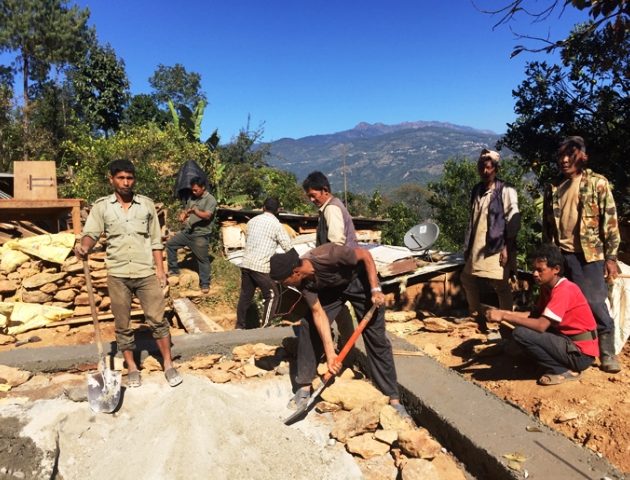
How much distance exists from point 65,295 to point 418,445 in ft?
15.1

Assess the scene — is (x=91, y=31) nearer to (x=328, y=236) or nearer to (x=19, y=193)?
(x=19, y=193)

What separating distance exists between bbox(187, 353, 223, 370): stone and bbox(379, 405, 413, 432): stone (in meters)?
1.71

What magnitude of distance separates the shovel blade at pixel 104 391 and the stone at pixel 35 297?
9.17 feet

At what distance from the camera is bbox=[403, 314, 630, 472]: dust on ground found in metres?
2.49

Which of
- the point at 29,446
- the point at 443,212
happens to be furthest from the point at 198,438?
the point at 443,212

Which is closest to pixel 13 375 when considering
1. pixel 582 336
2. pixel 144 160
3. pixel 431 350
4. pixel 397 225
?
pixel 431 350

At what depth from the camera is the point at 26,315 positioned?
4.96 meters

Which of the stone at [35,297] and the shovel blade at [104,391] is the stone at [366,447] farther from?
Result: the stone at [35,297]

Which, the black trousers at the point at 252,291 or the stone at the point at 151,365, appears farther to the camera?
the black trousers at the point at 252,291

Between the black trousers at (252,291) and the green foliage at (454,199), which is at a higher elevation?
the green foliage at (454,199)

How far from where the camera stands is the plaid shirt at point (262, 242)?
4.84m

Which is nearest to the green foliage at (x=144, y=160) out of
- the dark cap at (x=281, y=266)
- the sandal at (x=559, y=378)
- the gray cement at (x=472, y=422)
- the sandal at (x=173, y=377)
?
the gray cement at (x=472, y=422)

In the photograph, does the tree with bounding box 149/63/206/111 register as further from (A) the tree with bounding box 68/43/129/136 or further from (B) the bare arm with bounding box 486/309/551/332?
(B) the bare arm with bounding box 486/309/551/332

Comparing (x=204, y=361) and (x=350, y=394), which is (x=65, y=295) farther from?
(x=350, y=394)
